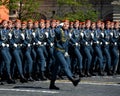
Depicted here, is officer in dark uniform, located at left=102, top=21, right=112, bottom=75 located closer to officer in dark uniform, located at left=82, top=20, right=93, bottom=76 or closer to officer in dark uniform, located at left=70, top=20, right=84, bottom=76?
officer in dark uniform, located at left=82, top=20, right=93, bottom=76

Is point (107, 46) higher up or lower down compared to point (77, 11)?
higher up

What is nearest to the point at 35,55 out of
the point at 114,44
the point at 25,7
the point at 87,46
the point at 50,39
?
the point at 50,39

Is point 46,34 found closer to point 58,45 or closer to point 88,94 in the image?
point 58,45

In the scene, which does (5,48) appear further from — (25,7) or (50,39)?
(25,7)

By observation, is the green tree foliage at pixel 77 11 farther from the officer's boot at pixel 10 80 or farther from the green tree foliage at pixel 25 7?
the officer's boot at pixel 10 80

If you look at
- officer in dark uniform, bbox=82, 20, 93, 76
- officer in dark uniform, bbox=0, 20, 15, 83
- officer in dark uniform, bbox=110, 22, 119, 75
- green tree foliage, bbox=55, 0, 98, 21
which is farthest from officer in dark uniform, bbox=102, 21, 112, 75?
green tree foliage, bbox=55, 0, 98, 21

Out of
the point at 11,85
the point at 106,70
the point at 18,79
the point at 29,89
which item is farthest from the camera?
the point at 106,70

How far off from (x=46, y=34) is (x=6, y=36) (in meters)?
1.40

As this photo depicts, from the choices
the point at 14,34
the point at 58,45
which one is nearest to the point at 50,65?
the point at 14,34

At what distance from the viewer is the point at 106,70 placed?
2288 cm

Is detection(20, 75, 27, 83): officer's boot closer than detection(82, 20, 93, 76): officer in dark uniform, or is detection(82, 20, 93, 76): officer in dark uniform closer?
detection(20, 75, 27, 83): officer's boot

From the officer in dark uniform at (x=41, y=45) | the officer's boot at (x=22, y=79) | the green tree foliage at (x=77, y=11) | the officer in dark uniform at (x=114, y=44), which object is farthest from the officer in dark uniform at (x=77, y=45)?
the green tree foliage at (x=77, y=11)

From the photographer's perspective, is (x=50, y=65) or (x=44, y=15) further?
(x=44, y=15)

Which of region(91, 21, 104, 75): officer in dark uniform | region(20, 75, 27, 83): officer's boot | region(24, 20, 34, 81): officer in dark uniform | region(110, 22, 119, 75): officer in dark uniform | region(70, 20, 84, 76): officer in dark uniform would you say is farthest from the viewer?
region(110, 22, 119, 75): officer in dark uniform
